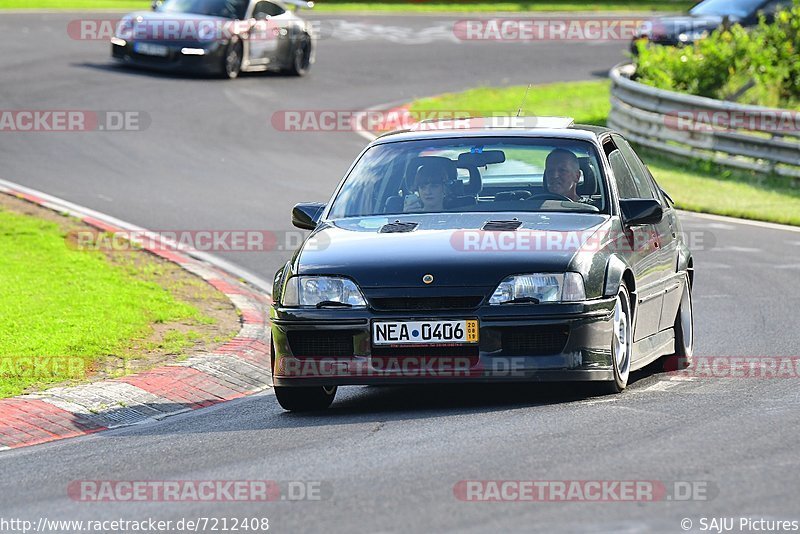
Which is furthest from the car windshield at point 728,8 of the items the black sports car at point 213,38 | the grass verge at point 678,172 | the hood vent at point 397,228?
the hood vent at point 397,228

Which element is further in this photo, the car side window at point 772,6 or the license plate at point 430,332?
the car side window at point 772,6

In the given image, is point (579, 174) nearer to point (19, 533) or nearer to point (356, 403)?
point (356, 403)

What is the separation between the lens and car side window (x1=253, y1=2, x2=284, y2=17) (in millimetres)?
28672

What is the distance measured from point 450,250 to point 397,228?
24.2 inches

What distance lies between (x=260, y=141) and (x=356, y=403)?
45.6ft

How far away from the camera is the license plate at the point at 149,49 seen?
27203 millimetres

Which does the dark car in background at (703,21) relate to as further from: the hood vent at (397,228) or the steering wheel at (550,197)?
the hood vent at (397,228)

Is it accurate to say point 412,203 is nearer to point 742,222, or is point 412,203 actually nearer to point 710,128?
point 742,222

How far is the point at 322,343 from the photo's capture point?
8.26 metres

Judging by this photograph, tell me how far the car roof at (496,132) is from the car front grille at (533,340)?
1.76 metres

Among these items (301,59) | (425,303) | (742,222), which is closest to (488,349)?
(425,303)

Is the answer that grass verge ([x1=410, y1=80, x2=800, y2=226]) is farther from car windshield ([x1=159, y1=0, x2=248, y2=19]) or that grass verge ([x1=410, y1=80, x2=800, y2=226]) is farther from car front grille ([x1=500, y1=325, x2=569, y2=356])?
car front grille ([x1=500, y1=325, x2=569, y2=356])

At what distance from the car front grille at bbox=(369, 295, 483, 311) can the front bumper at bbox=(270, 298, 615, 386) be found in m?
0.03

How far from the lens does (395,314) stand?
8.08 m
